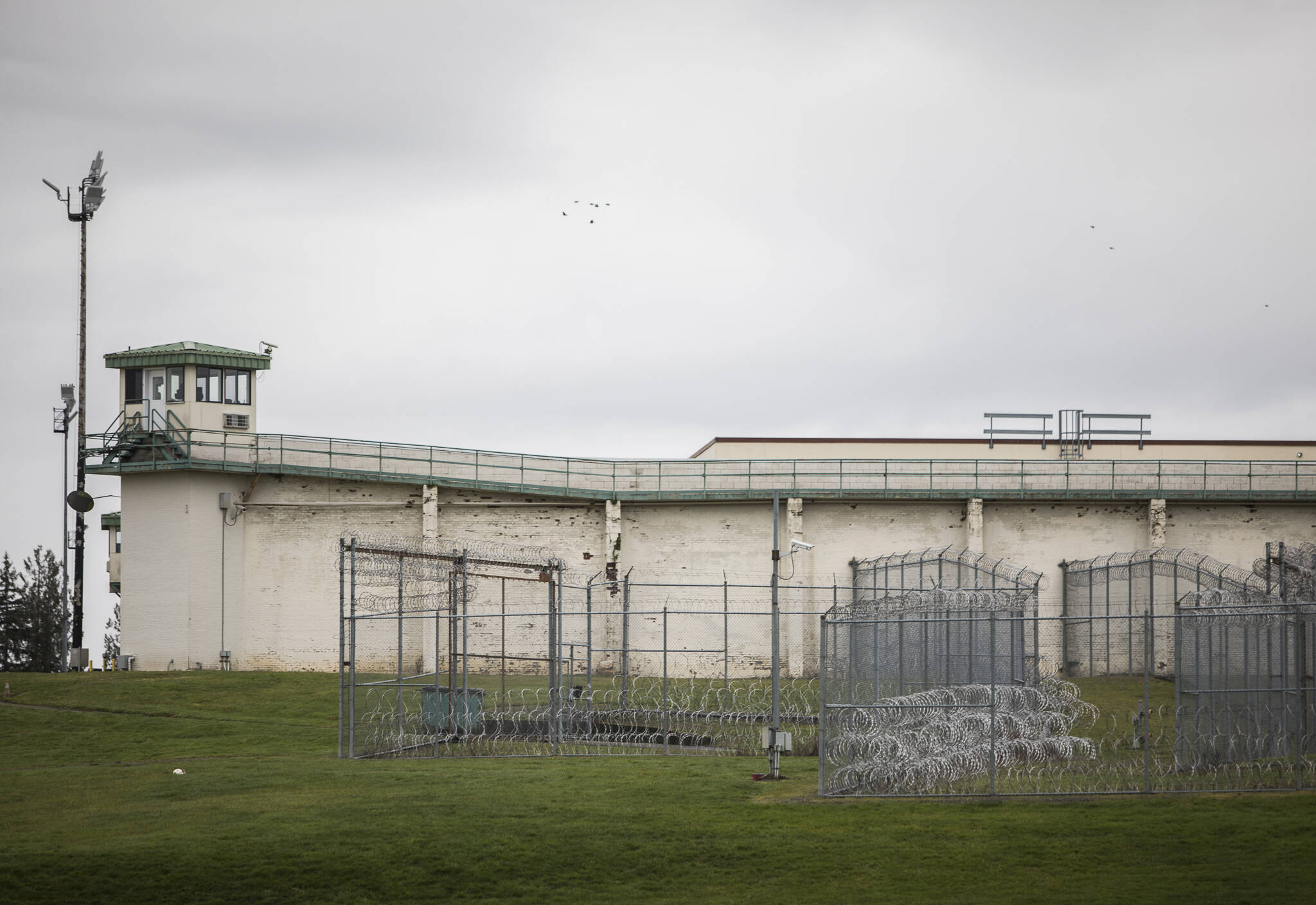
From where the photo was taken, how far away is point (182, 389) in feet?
126

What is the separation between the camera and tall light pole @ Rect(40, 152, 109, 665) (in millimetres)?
38750

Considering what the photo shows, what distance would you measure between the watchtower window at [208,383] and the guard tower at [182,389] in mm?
18

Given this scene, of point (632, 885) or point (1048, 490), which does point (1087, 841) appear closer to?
point (632, 885)

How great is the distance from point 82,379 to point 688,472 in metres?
17.7

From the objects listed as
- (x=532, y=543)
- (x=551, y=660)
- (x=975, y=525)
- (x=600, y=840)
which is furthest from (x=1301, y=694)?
(x=532, y=543)

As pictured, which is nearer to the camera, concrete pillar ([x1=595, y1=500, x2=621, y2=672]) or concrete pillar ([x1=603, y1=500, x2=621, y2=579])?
concrete pillar ([x1=595, y1=500, x2=621, y2=672])

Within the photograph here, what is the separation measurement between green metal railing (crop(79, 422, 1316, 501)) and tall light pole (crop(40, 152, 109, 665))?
1144 mm

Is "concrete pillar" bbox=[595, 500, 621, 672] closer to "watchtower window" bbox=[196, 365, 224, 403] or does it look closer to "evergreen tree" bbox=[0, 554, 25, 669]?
"watchtower window" bbox=[196, 365, 224, 403]

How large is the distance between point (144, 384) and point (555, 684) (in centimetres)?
2075

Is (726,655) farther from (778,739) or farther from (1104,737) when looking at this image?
(1104,737)

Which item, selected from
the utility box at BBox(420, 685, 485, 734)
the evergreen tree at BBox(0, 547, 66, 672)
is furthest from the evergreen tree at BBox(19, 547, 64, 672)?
the utility box at BBox(420, 685, 485, 734)

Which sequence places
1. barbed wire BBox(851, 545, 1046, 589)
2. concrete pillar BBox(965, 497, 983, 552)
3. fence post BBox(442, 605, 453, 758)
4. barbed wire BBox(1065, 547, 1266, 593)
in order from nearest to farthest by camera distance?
fence post BBox(442, 605, 453, 758) < barbed wire BBox(1065, 547, 1266, 593) < barbed wire BBox(851, 545, 1046, 589) < concrete pillar BBox(965, 497, 983, 552)

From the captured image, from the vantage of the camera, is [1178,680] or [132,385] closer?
[1178,680]

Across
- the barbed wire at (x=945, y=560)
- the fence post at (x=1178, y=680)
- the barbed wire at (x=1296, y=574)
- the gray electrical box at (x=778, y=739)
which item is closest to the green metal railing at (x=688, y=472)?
the barbed wire at (x=945, y=560)
